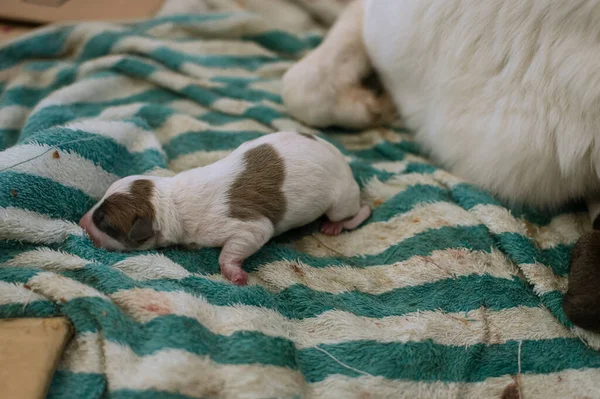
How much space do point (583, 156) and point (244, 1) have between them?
61.4 inches

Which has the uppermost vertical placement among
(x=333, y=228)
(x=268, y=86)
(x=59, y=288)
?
(x=268, y=86)

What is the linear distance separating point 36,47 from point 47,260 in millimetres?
1063

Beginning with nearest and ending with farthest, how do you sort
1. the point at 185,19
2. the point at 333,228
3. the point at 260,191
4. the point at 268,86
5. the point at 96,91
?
1. the point at 260,191
2. the point at 333,228
3. the point at 96,91
4. the point at 268,86
5. the point at 185,19

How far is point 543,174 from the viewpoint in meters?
1.13

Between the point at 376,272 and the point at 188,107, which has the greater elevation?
the point at 188,107

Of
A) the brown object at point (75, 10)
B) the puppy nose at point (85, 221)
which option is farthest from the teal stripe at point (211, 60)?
the puppy nose at point (85, 221)

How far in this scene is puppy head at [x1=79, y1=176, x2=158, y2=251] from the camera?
110 centimetres

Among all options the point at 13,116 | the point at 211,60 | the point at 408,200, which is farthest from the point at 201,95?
the point at 408,200

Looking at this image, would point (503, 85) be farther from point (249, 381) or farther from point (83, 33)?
point (83, 33)

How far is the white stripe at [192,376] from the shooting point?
0.82 m

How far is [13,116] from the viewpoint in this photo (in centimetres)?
152

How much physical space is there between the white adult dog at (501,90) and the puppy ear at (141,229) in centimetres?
60

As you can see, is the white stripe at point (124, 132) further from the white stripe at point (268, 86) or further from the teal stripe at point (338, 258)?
the white stripe at point (268, 86)

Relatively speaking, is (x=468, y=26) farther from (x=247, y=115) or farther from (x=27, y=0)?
(x=27, y=0)
